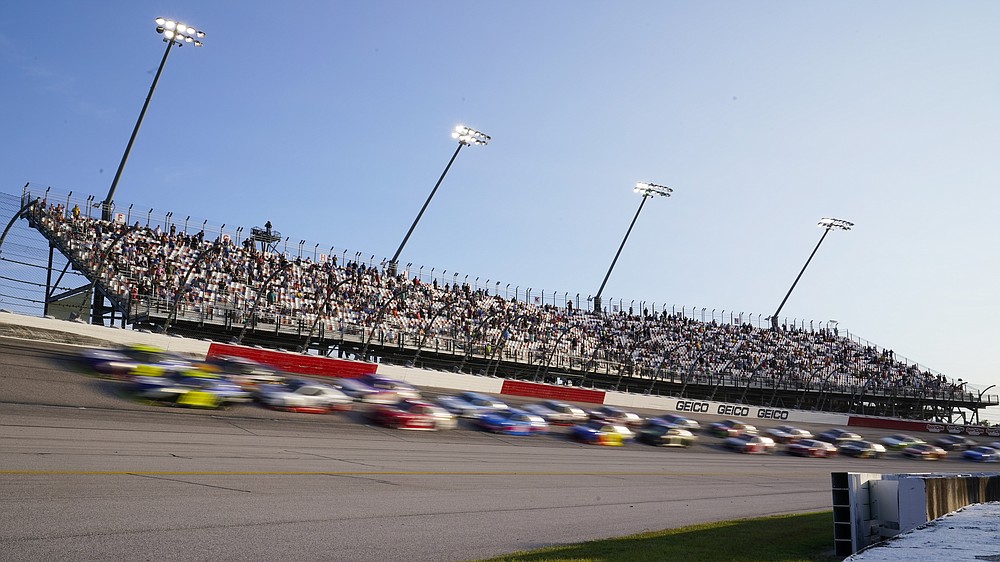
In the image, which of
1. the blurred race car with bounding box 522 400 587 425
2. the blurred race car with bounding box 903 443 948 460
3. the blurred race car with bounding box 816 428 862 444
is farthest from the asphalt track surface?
the blurred race car with bounding box 903 443 948 460

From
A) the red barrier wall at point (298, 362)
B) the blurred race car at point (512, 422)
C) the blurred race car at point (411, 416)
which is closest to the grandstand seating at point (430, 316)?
the red barrier wall at point (298, 362)

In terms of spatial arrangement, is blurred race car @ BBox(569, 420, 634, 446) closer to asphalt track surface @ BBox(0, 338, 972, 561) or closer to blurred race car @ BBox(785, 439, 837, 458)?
asphalt track surface @ BBox(0, 338, 972, 561)

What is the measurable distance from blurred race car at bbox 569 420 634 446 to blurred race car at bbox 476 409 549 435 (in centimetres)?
133

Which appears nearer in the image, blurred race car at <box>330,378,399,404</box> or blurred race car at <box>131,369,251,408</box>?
blurred race car at <box>131,369,251,408</box>

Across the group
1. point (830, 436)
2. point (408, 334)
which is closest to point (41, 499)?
point (408, 334)

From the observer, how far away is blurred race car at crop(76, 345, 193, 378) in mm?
22703

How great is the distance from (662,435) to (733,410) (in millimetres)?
23775

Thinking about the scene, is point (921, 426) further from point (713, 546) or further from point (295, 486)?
point (295, 486)

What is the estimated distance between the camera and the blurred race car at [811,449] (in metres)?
37.9

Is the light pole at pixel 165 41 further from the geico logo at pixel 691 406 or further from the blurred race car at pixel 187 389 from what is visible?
the geico logo at pixel 691 406

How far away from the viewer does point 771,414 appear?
5638cm

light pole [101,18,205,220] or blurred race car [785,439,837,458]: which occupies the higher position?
light pole [101,18,205,220]

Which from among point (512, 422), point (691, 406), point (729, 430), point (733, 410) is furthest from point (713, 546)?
point (733, 410)

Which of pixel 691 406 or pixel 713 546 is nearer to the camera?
pixel 713 546
